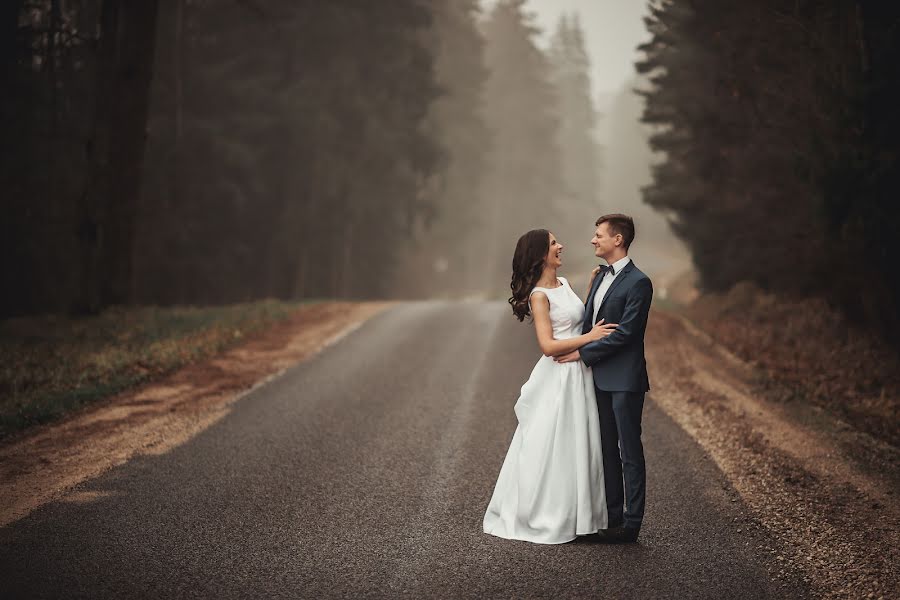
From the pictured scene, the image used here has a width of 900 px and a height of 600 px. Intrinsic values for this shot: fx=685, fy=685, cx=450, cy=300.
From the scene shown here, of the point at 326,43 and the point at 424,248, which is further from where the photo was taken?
the point at 424,248

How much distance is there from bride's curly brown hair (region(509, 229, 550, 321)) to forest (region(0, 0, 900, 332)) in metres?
7.62

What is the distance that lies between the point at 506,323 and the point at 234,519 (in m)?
11.3

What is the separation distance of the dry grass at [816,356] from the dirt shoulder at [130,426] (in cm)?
768

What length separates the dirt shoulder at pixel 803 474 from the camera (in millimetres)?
4586

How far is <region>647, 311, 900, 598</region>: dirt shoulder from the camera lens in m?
4.59

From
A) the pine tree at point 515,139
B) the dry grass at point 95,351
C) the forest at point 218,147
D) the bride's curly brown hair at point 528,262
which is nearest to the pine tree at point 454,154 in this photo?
the forest at point 218,147

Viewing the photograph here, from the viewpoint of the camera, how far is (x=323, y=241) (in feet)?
94.8

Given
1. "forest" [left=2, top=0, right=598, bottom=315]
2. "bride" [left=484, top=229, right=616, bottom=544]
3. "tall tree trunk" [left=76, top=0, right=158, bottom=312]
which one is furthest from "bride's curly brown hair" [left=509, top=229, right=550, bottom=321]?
"tall tree trunk" [left=76, top=0, right=158, bottom=312]

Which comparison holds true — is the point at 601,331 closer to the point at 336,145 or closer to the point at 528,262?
the point at 528,262

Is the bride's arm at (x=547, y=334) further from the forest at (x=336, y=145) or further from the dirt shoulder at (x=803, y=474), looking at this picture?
the forest at (x=336, y=145)

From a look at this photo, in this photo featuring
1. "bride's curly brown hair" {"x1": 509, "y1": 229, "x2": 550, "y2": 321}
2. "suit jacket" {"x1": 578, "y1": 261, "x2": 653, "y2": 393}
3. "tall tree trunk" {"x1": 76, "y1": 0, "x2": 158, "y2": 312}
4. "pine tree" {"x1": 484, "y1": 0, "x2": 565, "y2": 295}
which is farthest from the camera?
"pine tree" {"x1": 484, "y1": 0, "x2": 565, "y2": 295}

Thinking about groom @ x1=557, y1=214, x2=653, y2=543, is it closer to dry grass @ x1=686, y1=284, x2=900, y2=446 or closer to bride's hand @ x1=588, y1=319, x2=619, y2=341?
bride's hand @ x1=588, y1=319, x2=619, y2=341

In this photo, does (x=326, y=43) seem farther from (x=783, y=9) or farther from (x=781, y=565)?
(x=781, y=565)

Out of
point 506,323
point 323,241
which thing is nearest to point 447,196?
point 323,241
